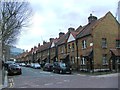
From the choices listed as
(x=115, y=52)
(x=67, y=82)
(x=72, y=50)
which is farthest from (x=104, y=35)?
(x=67, y=82)

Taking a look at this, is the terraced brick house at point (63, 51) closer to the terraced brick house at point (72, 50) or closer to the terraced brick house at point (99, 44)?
the terraced brick house at point (72, 50)

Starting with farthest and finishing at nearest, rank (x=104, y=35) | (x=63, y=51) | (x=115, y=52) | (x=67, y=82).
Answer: (x=63, y=51)
(x=104, y=35)
(x=115, y=52)
(x=67, y=82)

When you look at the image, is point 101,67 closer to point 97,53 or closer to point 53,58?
point 97,53

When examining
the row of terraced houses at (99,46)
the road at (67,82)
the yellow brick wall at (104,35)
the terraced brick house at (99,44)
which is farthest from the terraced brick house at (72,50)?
the road at (67,82)

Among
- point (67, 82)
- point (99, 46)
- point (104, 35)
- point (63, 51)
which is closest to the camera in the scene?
point (67, 82)

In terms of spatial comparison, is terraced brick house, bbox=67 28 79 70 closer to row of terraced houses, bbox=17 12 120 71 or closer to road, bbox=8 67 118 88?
row of terraced houses, bbox=17 12 120 71

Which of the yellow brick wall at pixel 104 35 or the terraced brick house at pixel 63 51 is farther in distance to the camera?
the terraced brick house at pixel 63 51

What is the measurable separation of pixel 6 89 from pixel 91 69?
25.2m

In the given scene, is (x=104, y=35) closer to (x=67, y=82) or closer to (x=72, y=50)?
(x=72, y=50)

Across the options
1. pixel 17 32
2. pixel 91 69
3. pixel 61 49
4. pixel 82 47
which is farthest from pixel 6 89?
pixel 61 49

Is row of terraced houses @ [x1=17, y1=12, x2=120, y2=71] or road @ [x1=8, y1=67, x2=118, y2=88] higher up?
row of terraced houses @ [x1=17, y1=12, x2=120, y2=71]

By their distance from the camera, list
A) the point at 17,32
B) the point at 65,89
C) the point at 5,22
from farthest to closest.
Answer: the point at 17,32 → the point at 5,22 → the point at 65,89

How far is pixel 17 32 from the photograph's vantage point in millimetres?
38625

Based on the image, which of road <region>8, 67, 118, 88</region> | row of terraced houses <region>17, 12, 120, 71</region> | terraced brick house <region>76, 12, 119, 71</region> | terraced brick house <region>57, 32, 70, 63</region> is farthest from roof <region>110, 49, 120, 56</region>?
road <region>8, 67, 118, 88</region>
